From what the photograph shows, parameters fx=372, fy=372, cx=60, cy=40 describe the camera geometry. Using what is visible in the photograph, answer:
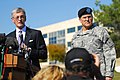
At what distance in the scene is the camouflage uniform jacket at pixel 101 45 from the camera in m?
5.48

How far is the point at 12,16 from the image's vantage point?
577 centimetres

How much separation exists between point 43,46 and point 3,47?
1.10 meters

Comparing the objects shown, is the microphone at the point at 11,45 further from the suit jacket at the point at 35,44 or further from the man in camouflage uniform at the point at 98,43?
the man in camouflage uniform at the point at 98,43

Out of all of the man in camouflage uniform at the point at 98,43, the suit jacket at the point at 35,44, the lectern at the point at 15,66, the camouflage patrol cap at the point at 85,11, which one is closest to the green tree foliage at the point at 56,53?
the suit jacket at the point at 35,44


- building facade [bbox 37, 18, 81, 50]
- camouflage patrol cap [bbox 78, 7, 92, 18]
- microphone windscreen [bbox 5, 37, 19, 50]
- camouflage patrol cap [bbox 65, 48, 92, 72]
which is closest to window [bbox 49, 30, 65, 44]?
building facade [bbox 37, 18, 81, 50]

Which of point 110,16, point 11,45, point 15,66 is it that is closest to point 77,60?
point 15,66

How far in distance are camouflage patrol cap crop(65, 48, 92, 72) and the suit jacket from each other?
2.26 meters

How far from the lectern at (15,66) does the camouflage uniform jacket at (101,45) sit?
42.6 inches

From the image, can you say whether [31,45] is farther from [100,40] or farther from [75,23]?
[75,23]

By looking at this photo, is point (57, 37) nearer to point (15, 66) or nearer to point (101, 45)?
point (101, 45)

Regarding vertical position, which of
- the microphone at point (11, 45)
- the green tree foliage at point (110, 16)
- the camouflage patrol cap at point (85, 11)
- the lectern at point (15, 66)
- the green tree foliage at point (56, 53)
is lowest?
the lectern at point (15, 66)

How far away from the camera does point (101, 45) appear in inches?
220

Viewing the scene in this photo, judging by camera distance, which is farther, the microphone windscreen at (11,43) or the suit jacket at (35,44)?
the suit jacket at (35,44)

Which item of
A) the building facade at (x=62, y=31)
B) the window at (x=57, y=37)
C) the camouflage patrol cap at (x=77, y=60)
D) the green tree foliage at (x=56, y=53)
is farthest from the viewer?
the window at (x=57, y=37)
